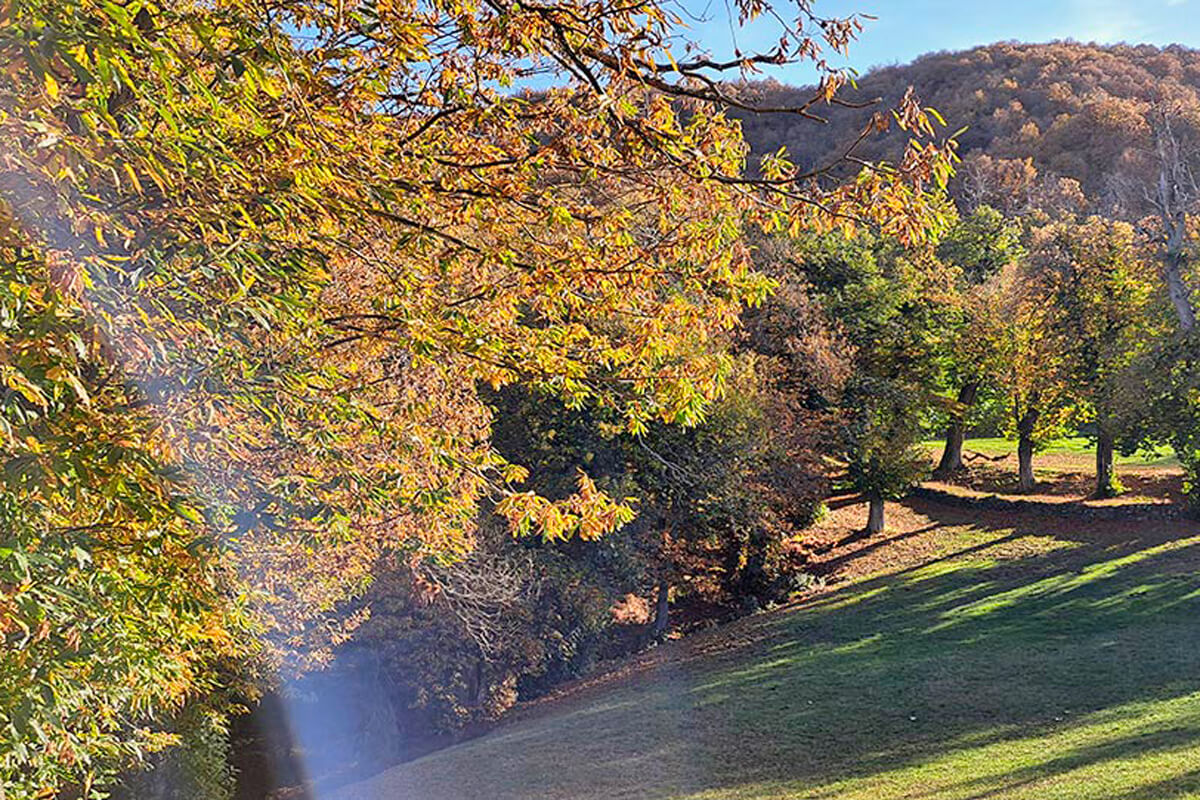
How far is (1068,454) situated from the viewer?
39781 mm

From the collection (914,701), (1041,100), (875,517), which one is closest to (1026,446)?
(875,517)

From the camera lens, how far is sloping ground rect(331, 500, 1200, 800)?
10.7m

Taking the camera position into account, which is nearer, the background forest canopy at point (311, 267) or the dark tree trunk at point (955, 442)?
the background forest canopy at point (311, 267)

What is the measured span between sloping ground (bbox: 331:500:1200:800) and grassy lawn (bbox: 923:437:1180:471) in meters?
11.2

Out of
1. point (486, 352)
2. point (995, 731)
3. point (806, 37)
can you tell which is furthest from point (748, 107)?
point (995, 731)

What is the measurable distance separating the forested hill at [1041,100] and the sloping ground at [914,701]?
26.4m

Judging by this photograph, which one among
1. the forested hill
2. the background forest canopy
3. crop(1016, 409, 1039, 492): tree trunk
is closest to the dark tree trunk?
crop(1016, 409, 1039, 492): tree trunk

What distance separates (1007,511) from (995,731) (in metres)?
19.4

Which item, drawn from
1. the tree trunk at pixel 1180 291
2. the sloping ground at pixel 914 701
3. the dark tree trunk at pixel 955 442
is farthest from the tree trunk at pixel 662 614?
the dark tree trunk at pixel 955 442

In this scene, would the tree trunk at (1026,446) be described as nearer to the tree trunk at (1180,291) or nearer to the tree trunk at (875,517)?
the tree trunk at (875,517)

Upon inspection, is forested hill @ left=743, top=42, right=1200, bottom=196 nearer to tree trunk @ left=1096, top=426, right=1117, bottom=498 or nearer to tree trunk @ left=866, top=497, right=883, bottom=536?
tree trunk @ left=1096, top=426, right=1117, bottom=498

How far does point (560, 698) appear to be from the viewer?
19.7 meters

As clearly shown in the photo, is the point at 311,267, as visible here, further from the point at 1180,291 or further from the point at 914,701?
the point at 1180,291

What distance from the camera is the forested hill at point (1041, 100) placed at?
170ft
